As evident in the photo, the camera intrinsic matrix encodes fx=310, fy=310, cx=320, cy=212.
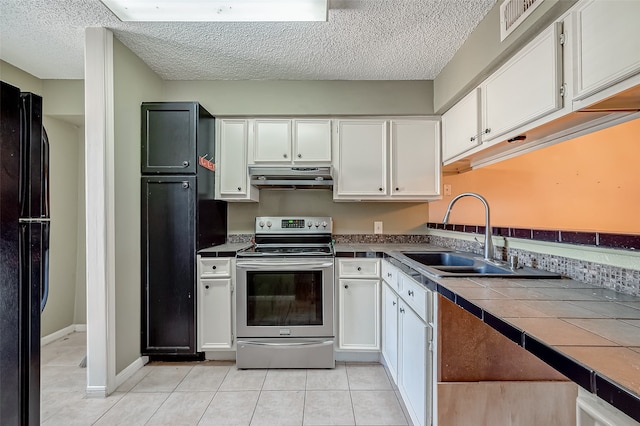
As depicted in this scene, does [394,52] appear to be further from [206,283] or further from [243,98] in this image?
[206,283]

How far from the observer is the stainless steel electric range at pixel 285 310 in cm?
233

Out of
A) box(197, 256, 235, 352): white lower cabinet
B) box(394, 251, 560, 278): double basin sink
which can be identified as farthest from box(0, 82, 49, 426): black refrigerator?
box(394, 251, 560, 278): double basin sink

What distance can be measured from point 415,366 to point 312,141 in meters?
1.90

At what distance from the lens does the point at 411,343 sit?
1.66 meters

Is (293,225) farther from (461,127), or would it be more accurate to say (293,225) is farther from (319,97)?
(461,127)

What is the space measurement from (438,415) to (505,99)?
5.36 ft

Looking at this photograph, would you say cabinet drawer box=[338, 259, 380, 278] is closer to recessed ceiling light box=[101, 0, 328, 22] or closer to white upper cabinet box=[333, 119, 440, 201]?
white upper cabinet box=[333, 119, 440, 201]

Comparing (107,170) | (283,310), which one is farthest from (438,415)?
(107,170)

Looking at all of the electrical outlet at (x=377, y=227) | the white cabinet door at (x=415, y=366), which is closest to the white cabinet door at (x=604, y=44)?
the white cabinet door at (x=415, y=366)

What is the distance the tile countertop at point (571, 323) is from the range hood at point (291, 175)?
1367 millimetres

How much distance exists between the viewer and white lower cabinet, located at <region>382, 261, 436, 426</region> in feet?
4.64

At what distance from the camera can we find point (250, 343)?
92.1 inches

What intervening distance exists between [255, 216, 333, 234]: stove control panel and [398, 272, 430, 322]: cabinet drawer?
44.2 inches

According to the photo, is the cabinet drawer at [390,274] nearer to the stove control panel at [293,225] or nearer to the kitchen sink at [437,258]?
the kitchen sink at [437,258]
